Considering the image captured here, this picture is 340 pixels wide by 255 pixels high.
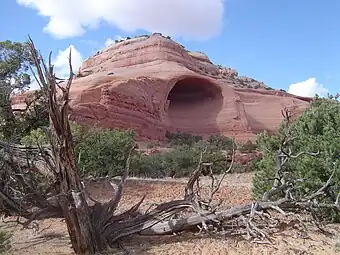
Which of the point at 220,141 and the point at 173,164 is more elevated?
the point at 220,141

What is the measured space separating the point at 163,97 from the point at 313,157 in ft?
106

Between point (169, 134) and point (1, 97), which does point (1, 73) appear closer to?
point (1, 97)

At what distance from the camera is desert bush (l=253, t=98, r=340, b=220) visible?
885 centimetres

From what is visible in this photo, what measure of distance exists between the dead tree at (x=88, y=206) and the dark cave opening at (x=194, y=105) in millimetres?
33921

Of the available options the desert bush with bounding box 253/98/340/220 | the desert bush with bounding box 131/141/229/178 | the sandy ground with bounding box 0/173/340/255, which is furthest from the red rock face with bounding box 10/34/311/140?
the sandy ground with bounding box 0/173/340/255

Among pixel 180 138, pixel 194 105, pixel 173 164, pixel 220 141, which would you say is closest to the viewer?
pixel 173 164

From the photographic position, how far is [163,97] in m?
41.1

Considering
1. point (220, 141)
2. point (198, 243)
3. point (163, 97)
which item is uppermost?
point (163, 97)

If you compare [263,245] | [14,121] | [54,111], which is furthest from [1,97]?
[263,245]

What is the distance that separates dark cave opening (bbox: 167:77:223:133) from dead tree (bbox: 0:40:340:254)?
33.9 m

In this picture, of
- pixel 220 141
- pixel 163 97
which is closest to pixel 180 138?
pixel 220 141

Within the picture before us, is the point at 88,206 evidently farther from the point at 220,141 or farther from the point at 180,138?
the point at 180,138

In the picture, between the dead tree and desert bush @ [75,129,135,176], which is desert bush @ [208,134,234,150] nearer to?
desert bush @ [75,129,135,176]

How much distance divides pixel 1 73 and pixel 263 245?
64.7 feet
